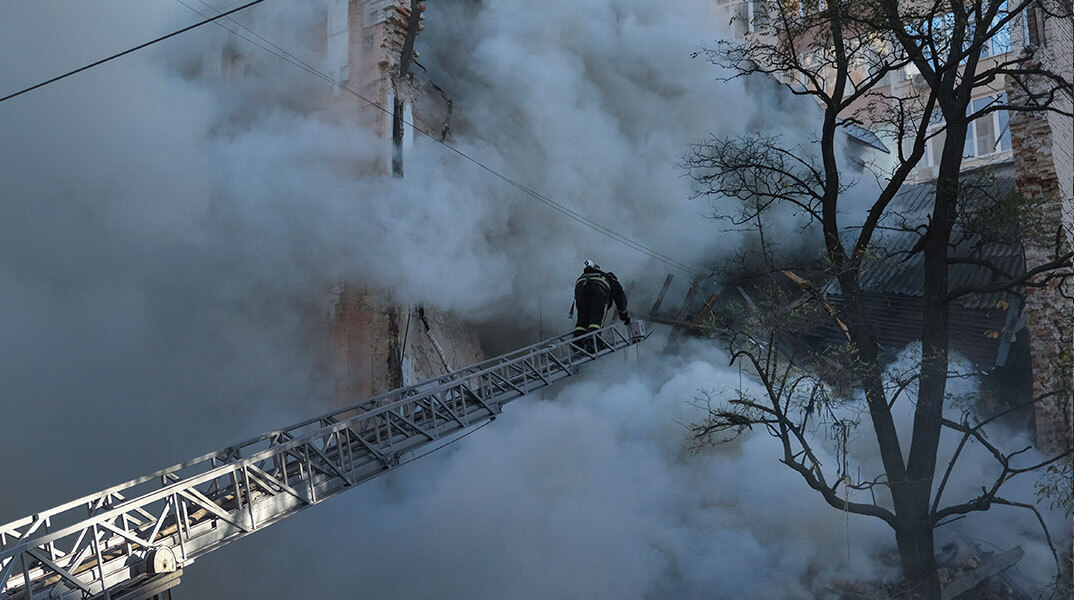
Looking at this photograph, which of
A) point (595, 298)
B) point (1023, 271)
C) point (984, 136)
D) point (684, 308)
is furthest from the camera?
point (984, 136)

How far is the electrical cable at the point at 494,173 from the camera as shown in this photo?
431 inches

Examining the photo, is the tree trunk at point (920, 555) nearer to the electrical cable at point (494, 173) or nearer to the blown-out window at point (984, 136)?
the electrical cable at point (494, 173)

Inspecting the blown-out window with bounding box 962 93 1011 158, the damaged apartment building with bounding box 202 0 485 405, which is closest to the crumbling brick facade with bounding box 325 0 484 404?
the damaged apartment building with bounding box 202 0 485 405

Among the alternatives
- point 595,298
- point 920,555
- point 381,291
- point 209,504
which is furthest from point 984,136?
point 209,504

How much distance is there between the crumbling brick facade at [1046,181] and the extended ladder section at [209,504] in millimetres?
5303

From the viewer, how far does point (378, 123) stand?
428 inches

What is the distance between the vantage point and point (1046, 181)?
8859mm

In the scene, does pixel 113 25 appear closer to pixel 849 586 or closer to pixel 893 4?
pixel 893 4

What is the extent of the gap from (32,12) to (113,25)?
2.88ft

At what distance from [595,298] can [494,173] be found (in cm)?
309

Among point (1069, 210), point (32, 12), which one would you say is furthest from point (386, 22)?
point (1069, 210)

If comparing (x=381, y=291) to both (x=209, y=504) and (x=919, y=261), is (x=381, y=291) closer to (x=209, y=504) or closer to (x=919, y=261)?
(x=209, y=504)

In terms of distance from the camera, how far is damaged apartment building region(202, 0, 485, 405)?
10.4 meters

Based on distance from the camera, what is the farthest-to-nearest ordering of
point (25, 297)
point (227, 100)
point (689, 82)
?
point (689, 82) → point (227, 100) → point (25, 297)
